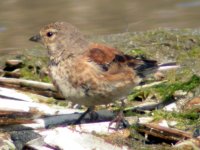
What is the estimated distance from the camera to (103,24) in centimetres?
1430

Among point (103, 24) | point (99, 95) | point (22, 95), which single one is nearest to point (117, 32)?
point (103, 24)

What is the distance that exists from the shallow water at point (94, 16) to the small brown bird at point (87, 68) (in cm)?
479

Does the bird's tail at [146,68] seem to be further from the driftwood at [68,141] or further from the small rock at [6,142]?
the small rock at [6,142]

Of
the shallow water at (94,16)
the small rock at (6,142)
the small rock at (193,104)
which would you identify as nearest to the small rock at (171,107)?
the small rock at (193,104)

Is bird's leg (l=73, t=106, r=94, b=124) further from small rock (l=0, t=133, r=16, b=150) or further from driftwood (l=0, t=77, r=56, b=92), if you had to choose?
driftwood (l=0, t=77, r=56, b=92)

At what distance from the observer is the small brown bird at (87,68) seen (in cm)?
744

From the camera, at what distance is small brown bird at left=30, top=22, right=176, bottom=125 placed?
7.44 m

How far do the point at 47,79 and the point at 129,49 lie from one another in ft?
5.88

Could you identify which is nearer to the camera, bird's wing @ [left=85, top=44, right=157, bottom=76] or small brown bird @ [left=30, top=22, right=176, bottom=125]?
small brown bird @ [left=30, top=22, right=176, bottom=125]

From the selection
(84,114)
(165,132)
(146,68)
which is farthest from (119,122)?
(146,68)

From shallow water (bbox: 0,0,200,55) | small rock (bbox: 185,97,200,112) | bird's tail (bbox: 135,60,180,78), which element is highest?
bird's tail (bbox: 135,60,180,78)

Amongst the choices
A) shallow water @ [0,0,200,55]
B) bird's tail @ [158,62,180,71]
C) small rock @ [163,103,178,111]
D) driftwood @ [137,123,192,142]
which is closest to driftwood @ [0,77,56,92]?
bird's tail @ [158,62,180,71]

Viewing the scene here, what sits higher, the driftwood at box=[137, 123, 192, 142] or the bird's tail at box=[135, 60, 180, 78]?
the bird's tail at box=[135, 60, 180, 78]

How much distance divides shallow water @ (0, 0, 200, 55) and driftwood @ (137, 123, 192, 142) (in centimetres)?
567
